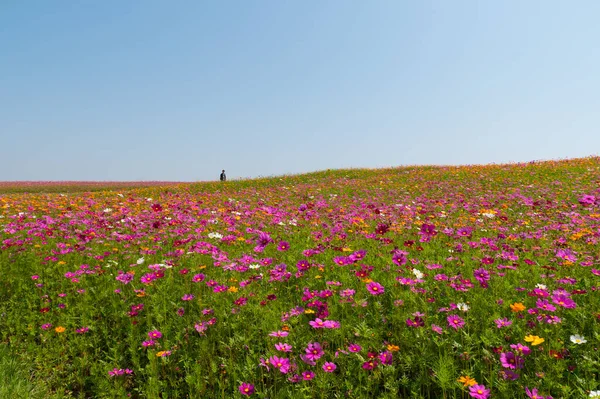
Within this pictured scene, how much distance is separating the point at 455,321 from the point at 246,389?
199cm

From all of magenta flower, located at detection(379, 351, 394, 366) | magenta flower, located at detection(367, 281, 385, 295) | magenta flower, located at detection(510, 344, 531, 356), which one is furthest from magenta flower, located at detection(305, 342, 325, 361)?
magenta flower, located at detection(510, 344, 531, 356)

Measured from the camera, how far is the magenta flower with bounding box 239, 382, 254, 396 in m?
2.90

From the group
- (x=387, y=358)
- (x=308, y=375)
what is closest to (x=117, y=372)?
(x=308, y=375)

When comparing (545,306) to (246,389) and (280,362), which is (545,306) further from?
(246,389)

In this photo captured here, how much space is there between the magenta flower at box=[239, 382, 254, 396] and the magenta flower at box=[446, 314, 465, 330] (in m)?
1.86

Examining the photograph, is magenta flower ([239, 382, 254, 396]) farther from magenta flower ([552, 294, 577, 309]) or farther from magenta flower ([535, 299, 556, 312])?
magenta flower ([552, 294, 577, 309])

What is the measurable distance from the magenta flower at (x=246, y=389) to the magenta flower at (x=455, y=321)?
73.3 inches

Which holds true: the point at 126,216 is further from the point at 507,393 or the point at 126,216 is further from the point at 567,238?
the point at 567,238

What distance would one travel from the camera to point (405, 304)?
395 cm

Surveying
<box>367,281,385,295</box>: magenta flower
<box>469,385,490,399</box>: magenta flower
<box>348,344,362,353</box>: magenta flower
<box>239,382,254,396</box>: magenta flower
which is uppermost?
<box>367,281,385,295</box>: magenta flower

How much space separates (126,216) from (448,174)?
54.6 feet

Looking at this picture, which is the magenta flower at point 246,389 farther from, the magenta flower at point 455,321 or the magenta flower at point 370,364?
the magenta flower at point 455,321

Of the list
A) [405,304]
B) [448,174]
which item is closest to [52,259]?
[405,304]

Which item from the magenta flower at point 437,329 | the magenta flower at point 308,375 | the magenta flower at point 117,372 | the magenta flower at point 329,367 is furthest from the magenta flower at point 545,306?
the magenta flower at point 117,372
